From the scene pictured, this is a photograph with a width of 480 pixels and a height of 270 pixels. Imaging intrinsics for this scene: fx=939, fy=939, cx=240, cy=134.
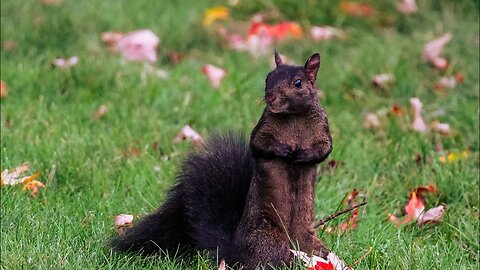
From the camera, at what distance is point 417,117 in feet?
17.2

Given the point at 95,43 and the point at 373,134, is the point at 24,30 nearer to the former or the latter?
the point at 95,43

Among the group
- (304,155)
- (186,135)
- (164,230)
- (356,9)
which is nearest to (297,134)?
(304,155)

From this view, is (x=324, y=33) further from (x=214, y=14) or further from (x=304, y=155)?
(x=304, y=155)

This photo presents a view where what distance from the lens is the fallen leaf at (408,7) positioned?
7074 millimetres

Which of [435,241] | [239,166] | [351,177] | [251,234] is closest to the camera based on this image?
[251,234]

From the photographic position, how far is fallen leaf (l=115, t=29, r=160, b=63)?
606cm

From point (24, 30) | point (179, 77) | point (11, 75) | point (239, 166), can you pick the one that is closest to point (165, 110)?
point (179, 77)

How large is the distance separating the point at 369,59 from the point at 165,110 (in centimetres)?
154

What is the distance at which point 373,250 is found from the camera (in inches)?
130

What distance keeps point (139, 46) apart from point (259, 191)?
10.5 ft

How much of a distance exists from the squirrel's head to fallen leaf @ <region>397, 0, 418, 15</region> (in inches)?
163

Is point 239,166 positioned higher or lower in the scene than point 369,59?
higher

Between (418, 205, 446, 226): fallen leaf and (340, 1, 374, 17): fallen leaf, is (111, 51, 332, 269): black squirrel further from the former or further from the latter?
(340, 1, 374, 17): fallen leaf

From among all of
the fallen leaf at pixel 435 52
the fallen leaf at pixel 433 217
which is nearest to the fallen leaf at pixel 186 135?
the fallen leaf at pixel 433 217
